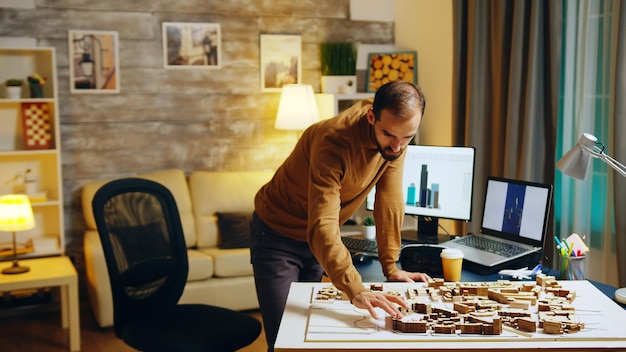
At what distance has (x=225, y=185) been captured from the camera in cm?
498

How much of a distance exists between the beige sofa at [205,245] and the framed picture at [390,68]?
1055 mm

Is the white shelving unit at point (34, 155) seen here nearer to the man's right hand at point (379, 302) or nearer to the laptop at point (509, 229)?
the laptop at point (509, 229)

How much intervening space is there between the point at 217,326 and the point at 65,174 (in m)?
2.43

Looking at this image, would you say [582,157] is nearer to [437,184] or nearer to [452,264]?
[452,264]

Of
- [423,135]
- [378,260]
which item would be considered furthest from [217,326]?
[423,135]

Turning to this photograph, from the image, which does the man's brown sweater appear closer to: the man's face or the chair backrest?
the man's face

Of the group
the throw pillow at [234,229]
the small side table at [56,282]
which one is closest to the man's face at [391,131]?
the small side table at [56,282]

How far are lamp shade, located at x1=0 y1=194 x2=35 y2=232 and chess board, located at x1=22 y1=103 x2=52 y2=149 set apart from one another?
0.49 meters

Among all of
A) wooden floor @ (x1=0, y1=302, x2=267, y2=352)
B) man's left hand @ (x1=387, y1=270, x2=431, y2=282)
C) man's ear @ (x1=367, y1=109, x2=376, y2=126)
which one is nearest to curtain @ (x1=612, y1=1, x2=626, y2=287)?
man's left hand @ (x1=387, y1=270, x2=431, y2=282)

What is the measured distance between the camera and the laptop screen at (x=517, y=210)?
273cm

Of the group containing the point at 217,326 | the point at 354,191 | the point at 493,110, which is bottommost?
the point at 217,326

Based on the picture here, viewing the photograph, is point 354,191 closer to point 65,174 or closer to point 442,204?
point 442,204

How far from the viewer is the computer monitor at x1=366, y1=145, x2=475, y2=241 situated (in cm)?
317

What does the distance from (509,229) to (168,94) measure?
2906 millimetres
